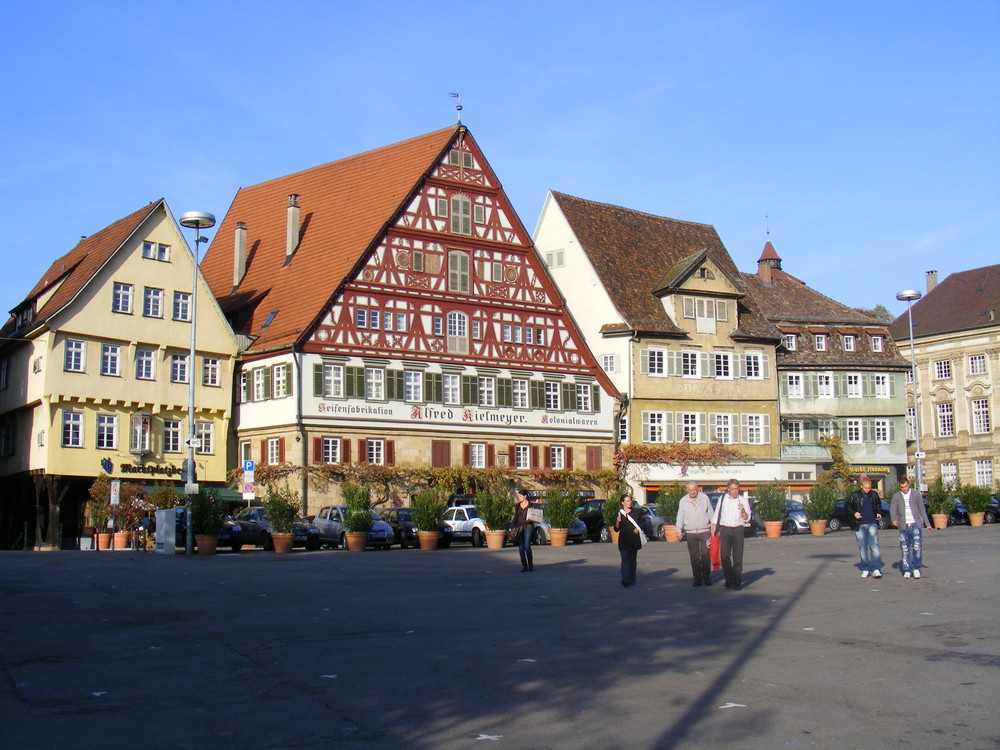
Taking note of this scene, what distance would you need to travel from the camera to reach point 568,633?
13.6 m

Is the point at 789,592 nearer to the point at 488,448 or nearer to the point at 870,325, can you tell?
the point at 488,448

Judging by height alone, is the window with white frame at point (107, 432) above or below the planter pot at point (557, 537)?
above

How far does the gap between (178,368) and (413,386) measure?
9.86 metres

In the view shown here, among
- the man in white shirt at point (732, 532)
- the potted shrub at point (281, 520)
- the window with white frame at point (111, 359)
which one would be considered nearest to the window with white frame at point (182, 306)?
the window with white frame at point (111, 359)

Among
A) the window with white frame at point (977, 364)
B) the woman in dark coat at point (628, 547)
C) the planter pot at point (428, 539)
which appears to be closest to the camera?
the woman in dark coat at point (628, 547)

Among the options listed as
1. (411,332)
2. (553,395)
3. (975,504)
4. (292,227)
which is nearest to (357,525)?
(411,332)

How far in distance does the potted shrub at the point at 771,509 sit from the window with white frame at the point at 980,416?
Result: 40.4m

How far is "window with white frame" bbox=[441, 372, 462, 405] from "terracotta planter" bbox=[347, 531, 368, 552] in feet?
53.9

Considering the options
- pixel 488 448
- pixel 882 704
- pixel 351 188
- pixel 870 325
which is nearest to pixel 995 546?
pixel 882 704

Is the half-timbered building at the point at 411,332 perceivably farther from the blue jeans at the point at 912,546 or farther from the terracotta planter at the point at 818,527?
the blue jeans at the point at 912,546

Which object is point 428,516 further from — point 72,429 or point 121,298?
point 121,298

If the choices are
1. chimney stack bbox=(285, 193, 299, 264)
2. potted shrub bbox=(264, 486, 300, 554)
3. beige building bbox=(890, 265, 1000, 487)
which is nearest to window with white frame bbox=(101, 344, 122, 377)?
chimney stack bbox=(285, 193, 299, 264)

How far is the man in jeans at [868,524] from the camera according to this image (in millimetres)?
20047

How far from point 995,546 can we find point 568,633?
19624 millimetres
